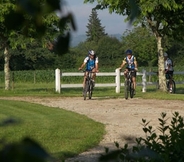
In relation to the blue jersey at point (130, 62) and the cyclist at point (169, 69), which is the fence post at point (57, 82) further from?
the blue jersey at point (130, 62)

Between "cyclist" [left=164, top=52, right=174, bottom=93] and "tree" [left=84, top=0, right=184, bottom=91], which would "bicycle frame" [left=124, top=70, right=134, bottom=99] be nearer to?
"tree" [left=84, top=0, right=184, bottom=91]

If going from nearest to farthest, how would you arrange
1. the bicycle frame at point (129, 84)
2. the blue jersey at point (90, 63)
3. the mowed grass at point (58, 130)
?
the mowed grass at point (58, 130)
the blue jersey at point (90, 63)
the bicycle frame at point (129, 84)

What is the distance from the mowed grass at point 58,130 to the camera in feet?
25.1

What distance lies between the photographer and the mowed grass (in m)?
7.66

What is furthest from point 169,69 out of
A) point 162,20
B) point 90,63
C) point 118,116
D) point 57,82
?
point 118,116

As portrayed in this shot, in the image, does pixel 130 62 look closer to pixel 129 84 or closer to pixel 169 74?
pixel 129 84

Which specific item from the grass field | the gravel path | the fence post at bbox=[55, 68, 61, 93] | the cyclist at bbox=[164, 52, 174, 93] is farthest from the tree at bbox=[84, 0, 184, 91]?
the grass field

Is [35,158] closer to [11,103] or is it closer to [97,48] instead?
[11,103]

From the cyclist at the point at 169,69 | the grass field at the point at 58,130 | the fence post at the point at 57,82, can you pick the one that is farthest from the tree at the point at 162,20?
the grass field at the point at 58,130

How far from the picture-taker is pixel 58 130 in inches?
369

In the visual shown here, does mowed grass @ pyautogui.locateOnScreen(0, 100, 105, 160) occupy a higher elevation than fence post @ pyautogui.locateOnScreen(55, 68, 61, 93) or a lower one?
lower

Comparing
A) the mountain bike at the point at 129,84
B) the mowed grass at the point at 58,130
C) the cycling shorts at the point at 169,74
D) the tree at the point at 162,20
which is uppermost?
the tree at the point at 162,20

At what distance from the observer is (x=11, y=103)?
15102mm

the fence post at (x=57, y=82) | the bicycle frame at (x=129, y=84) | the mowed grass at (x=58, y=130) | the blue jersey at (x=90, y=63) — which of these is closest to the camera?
the mowed grass at (x=58, y=130)
